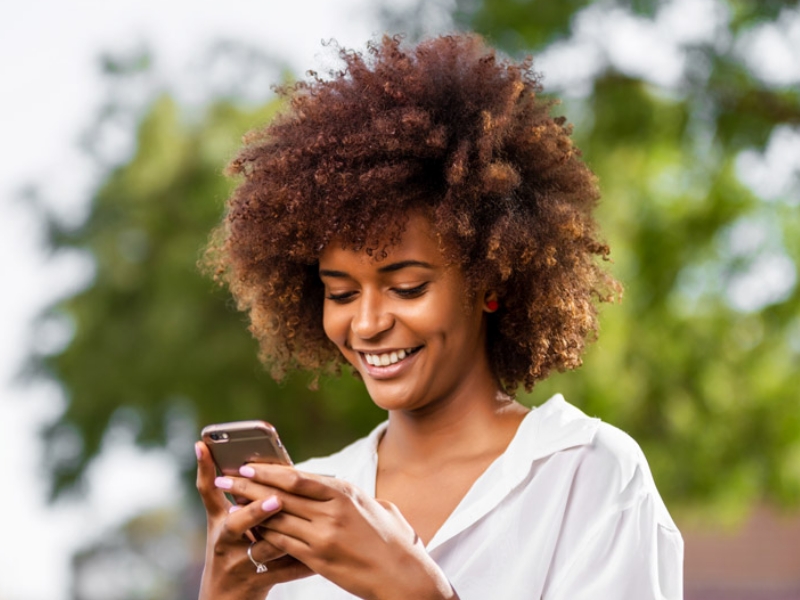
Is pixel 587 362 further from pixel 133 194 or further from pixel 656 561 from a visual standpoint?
pixel 656 561

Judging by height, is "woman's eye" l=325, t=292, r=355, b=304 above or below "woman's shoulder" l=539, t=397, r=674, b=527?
above

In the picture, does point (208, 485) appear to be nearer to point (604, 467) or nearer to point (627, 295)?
point (604, 467)

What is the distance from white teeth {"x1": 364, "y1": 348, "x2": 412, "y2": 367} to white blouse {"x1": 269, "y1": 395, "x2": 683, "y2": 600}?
1.19 ft

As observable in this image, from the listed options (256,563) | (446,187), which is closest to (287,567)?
(256,563)

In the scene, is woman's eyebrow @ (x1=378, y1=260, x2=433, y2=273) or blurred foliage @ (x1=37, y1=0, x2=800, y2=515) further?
blurred foliage @ (x1=37, y1=0, x2=800, y2=515)

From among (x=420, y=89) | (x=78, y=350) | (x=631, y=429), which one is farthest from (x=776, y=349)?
(x=420, y=89)

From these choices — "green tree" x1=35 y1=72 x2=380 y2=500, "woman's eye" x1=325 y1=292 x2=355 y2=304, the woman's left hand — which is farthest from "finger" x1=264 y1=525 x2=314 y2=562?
"green tree" x1=35 y1=72 x2=380 y2=500

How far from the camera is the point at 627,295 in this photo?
10.9m

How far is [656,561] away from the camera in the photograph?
2.66 m

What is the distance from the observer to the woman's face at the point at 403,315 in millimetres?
2881

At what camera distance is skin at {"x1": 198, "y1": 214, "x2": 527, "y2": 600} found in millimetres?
2506

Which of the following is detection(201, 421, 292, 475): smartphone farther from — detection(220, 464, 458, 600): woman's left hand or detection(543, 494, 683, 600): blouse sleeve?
detection(543, 494, 683, 600): blouse sleeve

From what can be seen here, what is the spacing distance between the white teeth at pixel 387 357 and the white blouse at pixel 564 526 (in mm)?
361

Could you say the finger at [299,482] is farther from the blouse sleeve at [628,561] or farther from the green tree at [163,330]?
the green tree at [163,330]
